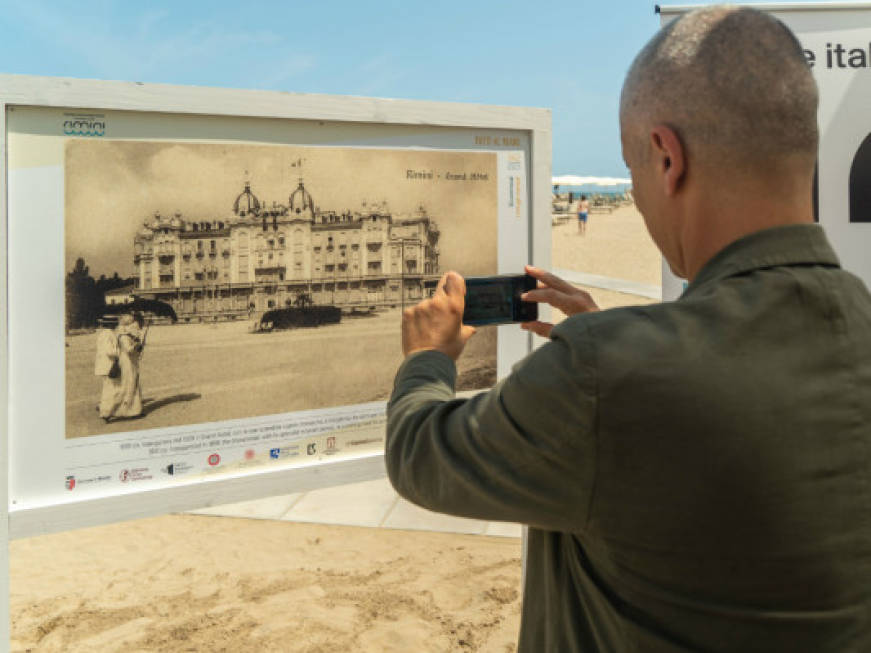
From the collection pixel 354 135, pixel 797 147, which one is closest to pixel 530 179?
pixel 354 135

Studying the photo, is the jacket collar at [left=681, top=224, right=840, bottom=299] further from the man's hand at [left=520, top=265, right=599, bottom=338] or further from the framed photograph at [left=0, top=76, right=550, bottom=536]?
the framed photograph at [left=0, top=76, right=550, bottom=536]

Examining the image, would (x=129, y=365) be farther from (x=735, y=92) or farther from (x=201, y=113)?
(x=735, y=92)

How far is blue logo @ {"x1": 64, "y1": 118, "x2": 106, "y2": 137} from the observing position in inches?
81.9

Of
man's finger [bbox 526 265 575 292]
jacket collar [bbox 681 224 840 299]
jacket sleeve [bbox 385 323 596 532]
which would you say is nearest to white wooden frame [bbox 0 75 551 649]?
man's finger [bbox 526 265 575 292]

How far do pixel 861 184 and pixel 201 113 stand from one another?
2.67 metres

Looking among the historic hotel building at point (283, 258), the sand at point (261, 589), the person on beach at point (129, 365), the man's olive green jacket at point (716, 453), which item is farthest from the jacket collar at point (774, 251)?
the sand at point (261, 589)

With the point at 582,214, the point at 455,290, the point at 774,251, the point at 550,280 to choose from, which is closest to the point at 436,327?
the point at 455,290

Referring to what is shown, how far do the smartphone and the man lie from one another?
0.78m

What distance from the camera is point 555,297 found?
2232 mm

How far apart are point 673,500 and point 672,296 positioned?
2019 millimetres

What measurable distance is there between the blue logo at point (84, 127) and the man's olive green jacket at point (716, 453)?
1.46 metres

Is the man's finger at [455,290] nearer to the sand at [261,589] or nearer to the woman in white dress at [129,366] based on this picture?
the woman in white dress at [129,366]

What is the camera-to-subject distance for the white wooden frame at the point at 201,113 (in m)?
2.02

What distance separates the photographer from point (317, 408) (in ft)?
8.16
